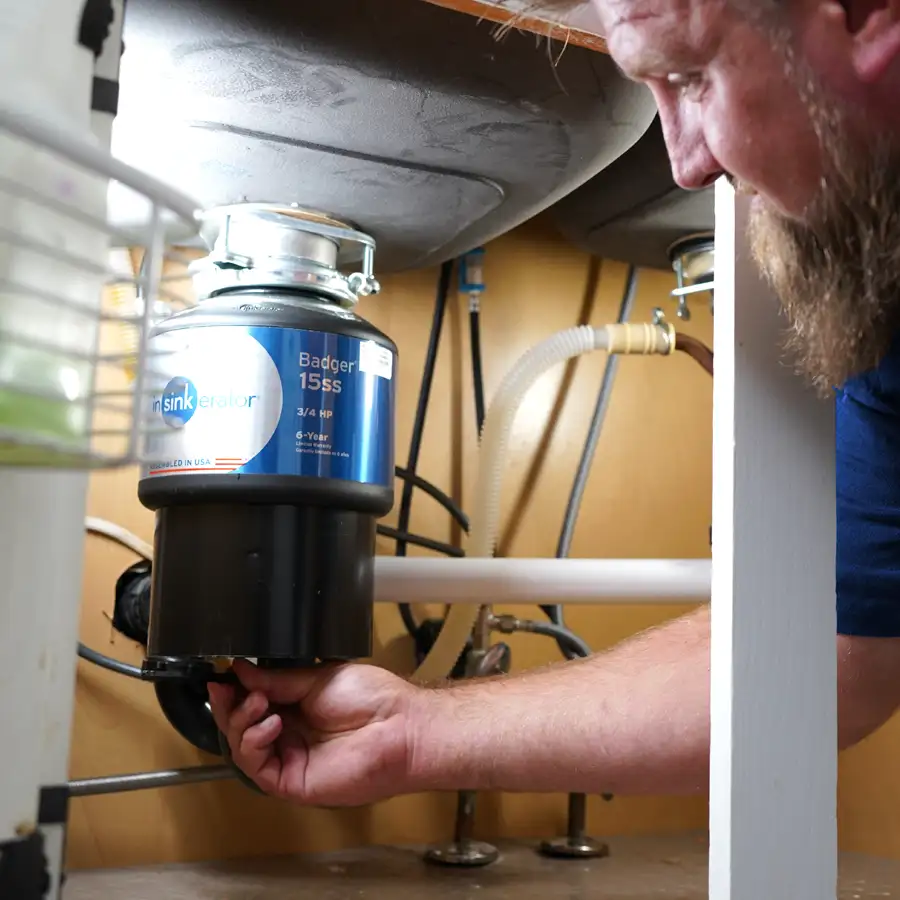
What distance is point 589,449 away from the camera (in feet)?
4.09

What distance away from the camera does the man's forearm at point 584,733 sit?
780mm

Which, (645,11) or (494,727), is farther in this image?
(494,727)

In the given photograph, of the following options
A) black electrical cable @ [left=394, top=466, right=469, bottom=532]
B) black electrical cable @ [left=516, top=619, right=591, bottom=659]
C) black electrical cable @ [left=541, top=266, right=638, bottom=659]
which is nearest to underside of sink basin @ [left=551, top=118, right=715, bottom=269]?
black electrical cable @ [left=541, top=266, right=638, bottom=659]

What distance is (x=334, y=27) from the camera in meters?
0.66

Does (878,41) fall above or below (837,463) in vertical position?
above

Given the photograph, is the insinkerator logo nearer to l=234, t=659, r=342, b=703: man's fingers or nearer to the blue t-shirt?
l=234, t=659, r=342, b=703: man's fingers

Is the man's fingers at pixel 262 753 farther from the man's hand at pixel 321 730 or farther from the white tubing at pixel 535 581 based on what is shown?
the white tubing at pixel 535 581

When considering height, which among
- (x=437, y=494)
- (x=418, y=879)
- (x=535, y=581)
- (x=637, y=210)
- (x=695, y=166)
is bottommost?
(x=418, y=879)

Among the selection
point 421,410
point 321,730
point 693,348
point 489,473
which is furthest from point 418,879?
point 693,348

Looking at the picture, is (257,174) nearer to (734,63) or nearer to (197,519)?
(197,519)

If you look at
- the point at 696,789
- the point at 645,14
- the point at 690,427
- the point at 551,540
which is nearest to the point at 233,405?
the point at 645,14

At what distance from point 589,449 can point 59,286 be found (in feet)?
3.09

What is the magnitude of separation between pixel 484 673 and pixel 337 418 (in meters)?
0.40

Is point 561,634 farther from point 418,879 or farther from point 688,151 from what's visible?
point 688,151
